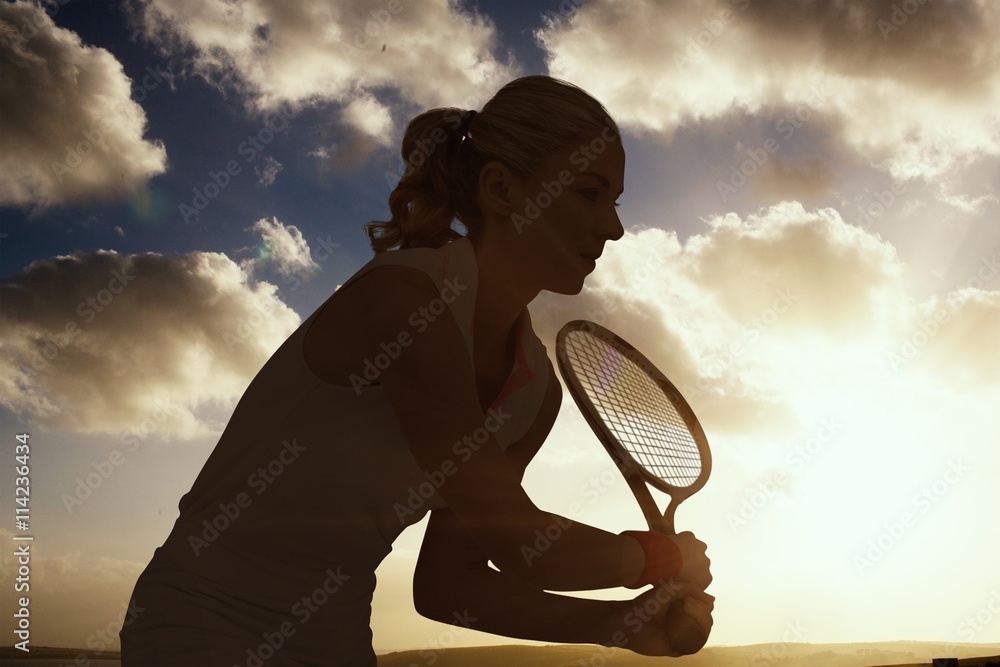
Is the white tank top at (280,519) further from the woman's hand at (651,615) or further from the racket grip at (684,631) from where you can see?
the racket grip at (684,631)

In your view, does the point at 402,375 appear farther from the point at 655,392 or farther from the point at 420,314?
the point at 655,392

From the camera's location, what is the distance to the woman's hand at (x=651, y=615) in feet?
8.31

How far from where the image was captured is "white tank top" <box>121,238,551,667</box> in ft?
6.16

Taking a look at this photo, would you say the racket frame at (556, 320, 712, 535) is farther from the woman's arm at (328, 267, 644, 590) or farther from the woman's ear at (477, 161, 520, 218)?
the woman's arm at (328, 267, 644, 590)

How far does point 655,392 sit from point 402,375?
2129 mm

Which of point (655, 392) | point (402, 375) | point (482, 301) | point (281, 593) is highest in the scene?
point (655, 392)

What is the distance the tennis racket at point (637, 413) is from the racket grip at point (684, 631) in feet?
2.44

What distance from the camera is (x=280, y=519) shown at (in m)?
1.91

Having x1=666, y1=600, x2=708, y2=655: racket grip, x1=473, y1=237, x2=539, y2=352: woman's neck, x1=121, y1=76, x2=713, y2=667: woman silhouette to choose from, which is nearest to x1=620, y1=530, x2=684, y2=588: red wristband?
x1=121, y1=76, x2=713, y2=667: woman silhouette

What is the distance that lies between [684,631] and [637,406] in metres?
1.25

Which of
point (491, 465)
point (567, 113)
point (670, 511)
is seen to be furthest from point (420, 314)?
point (670, 511)

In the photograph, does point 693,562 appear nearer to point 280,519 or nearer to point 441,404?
point 441,404

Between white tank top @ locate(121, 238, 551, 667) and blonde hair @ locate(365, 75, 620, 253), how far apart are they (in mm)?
531

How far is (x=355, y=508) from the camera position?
1.98 meters
